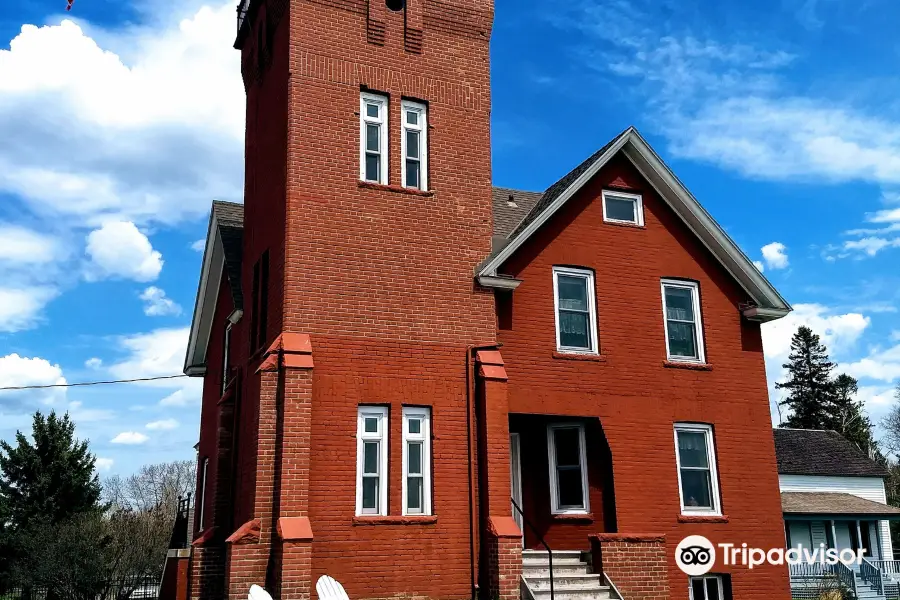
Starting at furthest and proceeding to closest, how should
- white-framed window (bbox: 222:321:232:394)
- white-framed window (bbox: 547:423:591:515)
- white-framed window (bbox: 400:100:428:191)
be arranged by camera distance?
white-framed window (bbox: 222:321:232:394) → white-framed window (bbox: 547:423:591:515) → white-framed window (bbox: 400:100:428:191)

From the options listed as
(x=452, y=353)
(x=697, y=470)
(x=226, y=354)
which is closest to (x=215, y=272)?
(x=226, y=354)

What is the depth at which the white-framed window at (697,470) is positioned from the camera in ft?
53.9

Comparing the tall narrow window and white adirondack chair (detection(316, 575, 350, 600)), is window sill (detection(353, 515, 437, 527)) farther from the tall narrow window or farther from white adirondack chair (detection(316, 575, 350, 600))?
the tall narrow window

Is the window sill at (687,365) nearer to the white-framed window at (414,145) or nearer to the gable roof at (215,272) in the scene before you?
the white-framed window at (414,145)

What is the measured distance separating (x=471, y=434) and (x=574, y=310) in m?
3.78

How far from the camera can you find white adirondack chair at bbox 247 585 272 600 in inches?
480

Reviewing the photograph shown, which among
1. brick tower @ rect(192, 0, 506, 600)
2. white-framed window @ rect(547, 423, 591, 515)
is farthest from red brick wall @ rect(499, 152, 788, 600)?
brick tower @ rect(192, 0, 506, 600)

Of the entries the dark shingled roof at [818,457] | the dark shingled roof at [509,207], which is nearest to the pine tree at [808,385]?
the dark shingled roof at [818,457]

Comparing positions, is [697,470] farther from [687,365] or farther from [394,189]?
[394,189]

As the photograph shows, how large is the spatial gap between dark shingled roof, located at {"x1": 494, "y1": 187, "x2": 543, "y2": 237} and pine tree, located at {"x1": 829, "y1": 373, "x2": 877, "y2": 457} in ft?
158

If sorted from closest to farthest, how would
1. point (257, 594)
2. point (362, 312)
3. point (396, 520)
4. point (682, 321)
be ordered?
point (257, 594) → point (396, 520) → point (362, 312) → point (682, 321)

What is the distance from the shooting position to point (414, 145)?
1573 cm

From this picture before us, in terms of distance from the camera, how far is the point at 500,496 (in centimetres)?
1419

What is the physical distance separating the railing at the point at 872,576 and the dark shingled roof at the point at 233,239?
916 inches
